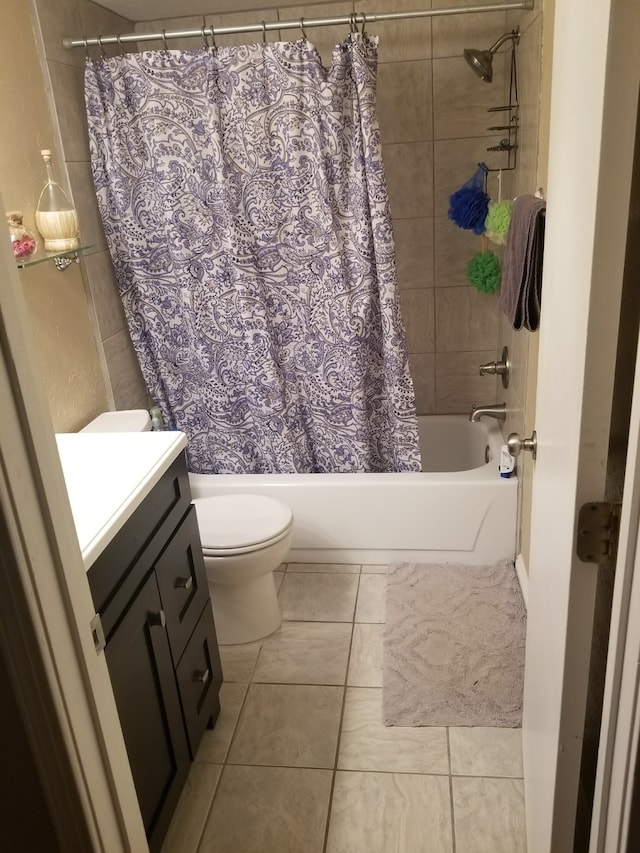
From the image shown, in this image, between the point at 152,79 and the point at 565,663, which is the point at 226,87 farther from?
the point at 565,663

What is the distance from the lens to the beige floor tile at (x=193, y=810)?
1649 mm

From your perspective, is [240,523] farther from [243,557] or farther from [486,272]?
[486,272]

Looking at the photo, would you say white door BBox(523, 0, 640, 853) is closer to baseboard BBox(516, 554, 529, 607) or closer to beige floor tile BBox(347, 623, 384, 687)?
beige floor tile BBox(347, 623, 384, 687)

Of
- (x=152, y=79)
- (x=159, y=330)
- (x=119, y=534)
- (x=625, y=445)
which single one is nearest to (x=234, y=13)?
(x=152, y=79)

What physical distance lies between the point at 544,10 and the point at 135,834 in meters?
2.22

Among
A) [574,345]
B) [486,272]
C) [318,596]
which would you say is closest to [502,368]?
[486,272]

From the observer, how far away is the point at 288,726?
1.97 meters

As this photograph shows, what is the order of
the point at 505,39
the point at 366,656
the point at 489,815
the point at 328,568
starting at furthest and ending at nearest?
the point at 328,568, the point at 505,39, the point at 366,656, the point at 489,815

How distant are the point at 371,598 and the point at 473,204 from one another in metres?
1.50

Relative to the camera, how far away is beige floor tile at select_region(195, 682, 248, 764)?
6.21 ft

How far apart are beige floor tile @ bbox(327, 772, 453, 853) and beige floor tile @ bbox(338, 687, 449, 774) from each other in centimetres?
3

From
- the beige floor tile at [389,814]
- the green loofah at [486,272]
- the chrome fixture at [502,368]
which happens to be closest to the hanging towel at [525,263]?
the green loofah at [486,272]

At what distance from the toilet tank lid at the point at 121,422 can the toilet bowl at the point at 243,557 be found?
33 cm

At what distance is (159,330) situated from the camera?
2682 millimetres
